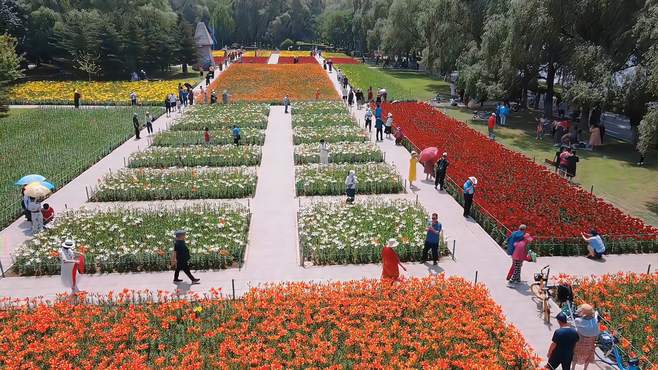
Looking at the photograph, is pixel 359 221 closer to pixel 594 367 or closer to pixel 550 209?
pixel 550 209

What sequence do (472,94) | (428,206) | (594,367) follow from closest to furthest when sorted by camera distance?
(594,367), (428,206), (472,94)

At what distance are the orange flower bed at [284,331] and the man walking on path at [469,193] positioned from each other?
5319mm

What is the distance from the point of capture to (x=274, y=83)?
50.4 meters

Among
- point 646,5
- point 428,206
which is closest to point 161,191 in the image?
point 428,206

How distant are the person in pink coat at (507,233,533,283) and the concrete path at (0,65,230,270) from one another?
522 inches

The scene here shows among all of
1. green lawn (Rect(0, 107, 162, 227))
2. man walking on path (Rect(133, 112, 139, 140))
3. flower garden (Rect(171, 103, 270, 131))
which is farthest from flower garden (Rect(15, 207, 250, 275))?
flower garden (Rect(171, 103, 270, 131))

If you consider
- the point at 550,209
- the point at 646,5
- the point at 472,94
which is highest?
the point at 646,5

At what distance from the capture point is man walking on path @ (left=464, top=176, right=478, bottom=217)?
1608 centimetres

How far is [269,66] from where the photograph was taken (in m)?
67.9

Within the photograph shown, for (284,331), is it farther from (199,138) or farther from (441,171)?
(199,138)

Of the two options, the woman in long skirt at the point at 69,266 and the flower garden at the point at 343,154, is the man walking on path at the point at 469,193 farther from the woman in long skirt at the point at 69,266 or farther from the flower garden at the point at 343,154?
the woman in long skirt at the point at 69,266

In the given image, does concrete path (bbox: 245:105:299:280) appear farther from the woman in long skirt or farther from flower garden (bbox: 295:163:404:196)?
the woman in long skirt

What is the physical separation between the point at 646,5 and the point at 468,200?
15781 mm

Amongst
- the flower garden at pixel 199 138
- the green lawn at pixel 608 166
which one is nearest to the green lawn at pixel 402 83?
the green lawn at pixel 608 166
